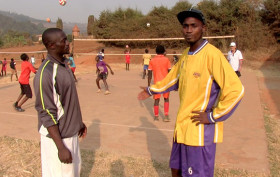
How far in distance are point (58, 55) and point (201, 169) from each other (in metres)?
1.58

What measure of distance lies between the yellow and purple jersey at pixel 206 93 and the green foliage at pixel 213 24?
17607mm

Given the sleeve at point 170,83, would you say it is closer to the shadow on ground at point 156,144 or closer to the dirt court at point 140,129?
the shadow on ground at point 156,144

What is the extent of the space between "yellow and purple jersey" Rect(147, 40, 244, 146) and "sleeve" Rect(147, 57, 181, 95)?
252mm

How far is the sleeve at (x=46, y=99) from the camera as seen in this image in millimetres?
2355

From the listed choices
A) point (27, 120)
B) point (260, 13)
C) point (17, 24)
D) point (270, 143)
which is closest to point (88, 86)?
point (27, 120)

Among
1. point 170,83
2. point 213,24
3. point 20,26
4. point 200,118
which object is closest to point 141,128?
point 170,83

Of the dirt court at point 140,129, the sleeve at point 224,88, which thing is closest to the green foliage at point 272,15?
the dirt court at point 140,129

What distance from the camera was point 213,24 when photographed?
24438mm

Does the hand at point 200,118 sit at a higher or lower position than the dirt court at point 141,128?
higher

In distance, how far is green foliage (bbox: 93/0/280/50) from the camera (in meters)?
22.2

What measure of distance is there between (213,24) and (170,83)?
22.9 meters

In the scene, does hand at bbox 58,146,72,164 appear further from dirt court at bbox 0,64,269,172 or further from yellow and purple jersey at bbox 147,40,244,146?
dirt court at bbox 0,64,269,172

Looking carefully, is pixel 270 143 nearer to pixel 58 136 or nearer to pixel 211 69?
pixel 211 69

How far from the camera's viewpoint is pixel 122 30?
1173 inches
